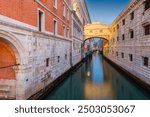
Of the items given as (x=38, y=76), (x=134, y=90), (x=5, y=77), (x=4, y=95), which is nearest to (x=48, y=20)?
(x=38, y=76)

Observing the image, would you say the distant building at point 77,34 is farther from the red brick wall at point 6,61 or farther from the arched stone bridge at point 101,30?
the red brick wall at point 6,61

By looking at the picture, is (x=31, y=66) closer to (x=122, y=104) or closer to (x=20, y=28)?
(x=20, y=28)

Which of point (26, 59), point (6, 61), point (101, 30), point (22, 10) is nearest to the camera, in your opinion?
point (22, 10)

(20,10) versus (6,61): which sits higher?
(20,10)

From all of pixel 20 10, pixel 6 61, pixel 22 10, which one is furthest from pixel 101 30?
pixel 6 61

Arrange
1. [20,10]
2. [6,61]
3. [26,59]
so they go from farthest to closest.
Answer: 1. [6,61]
2. [26,59]
3. [20,10]

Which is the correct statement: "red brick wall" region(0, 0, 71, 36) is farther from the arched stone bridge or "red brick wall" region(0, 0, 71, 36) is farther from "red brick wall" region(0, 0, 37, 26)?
the arched stone bridge

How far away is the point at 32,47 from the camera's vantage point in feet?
25.7

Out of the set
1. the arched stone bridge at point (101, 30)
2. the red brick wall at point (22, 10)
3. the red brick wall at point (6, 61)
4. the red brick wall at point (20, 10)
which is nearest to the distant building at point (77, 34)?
the arched stone bridge at point (101, 30)

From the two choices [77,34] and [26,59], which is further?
[77,34]

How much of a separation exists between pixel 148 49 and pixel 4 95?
943cm

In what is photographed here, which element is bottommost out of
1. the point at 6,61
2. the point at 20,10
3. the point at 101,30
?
the point at 6,61

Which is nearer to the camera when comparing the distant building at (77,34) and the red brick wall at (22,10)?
the red brick wall at (22,10)

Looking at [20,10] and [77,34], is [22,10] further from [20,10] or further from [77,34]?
[77,34]
